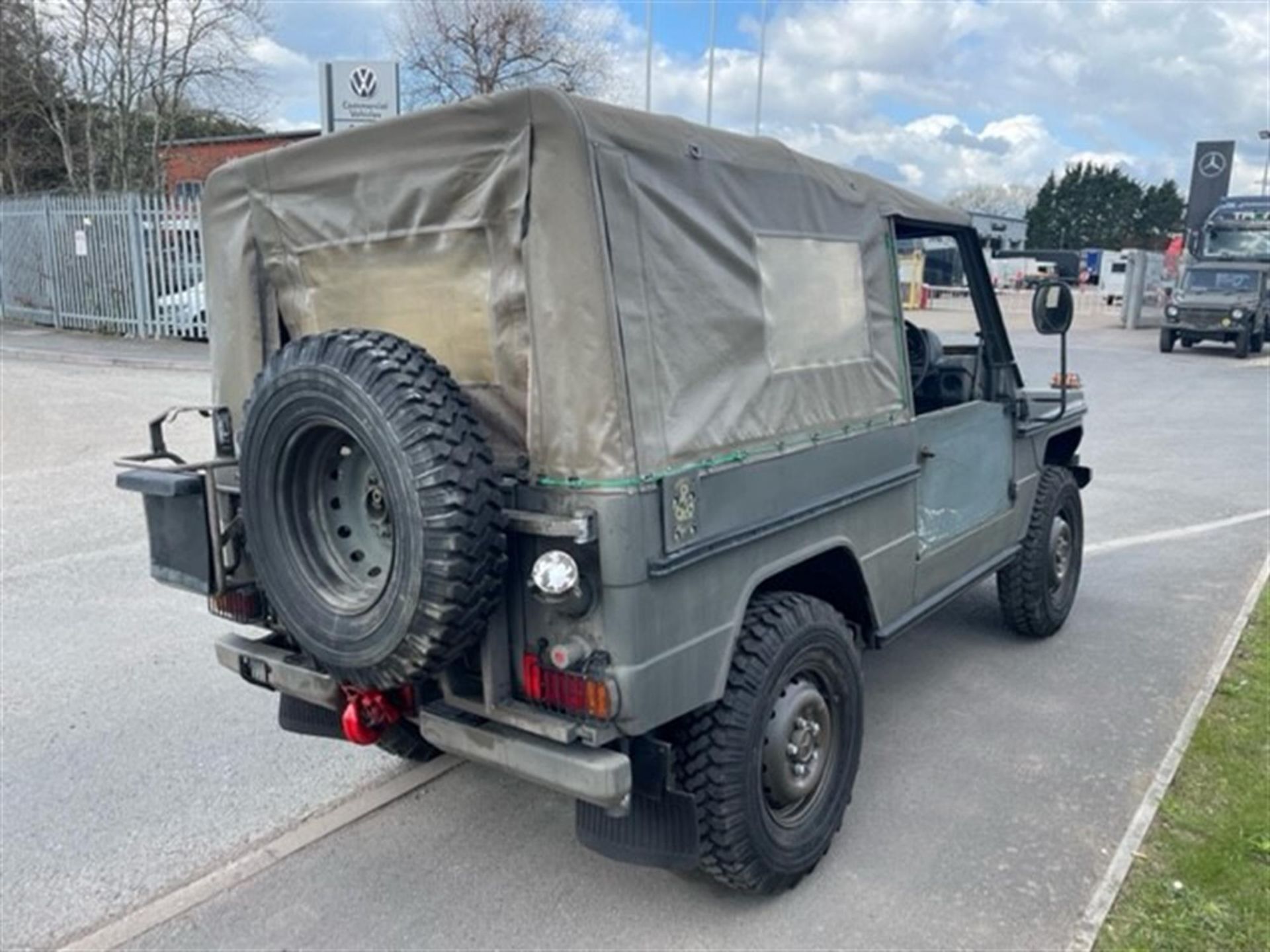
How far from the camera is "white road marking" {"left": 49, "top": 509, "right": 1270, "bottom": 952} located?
2.94 metres

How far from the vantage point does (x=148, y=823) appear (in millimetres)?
3512

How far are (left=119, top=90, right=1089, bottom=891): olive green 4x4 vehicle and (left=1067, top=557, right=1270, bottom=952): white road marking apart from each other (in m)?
0.80

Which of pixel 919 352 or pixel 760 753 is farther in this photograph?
pixel 919 352

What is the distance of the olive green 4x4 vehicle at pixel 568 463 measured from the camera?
250 cm

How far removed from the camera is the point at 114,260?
18.0m

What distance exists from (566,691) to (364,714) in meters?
0.73

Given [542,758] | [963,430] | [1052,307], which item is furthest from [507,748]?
[1052,307]

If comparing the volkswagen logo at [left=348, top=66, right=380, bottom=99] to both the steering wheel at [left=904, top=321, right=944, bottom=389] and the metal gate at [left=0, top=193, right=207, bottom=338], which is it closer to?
the metal gate at [left=0, top=193, right=207, bottom=338]

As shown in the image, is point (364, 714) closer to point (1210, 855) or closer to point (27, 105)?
point (1210, 855)

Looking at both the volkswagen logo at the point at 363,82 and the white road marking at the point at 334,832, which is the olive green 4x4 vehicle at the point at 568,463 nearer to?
the white road marking at the point at 334,832

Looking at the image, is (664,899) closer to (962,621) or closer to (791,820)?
(791,820)

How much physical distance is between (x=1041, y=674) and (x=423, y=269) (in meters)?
3.65

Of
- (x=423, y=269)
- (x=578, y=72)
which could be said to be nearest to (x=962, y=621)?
(x=423, y=269)

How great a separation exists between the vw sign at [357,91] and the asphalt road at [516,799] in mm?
6906
